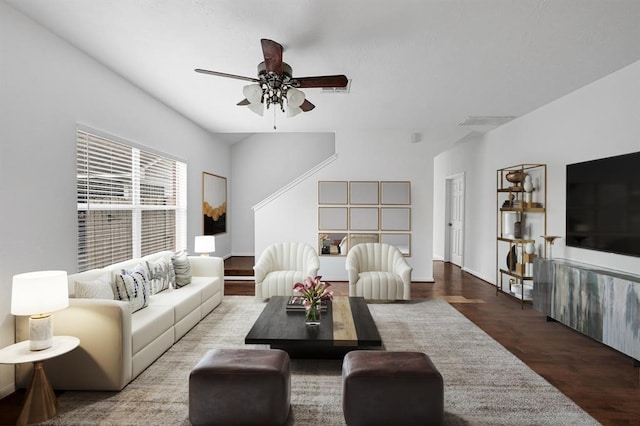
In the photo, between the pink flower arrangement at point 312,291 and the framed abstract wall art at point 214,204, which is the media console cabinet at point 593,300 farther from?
the framed abstract wall art at point 214,204

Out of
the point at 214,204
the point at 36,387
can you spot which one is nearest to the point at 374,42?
the point at 36,387

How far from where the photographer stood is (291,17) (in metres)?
2.57

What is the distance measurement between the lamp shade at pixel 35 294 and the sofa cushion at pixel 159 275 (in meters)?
1.42

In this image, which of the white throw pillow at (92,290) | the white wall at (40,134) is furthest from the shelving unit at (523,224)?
the white wall at (40,134)

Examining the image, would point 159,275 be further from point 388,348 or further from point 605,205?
point 605,205

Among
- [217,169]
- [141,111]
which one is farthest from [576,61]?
[217,169]

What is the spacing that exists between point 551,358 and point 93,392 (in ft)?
12.6

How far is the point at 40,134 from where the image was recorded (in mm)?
2789

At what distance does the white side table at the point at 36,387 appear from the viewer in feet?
6.93

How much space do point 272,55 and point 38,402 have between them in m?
2.85

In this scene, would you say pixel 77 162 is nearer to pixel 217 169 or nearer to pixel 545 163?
pixel 217 169

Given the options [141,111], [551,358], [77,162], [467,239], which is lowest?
[551,358]

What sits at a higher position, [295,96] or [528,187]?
[295,96]

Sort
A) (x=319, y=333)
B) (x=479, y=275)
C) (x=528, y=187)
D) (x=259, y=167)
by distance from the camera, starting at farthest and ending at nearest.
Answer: (x=259, y=167)
(x=479, y=275)
(x=528, y=187)
(x=319, y=333)
